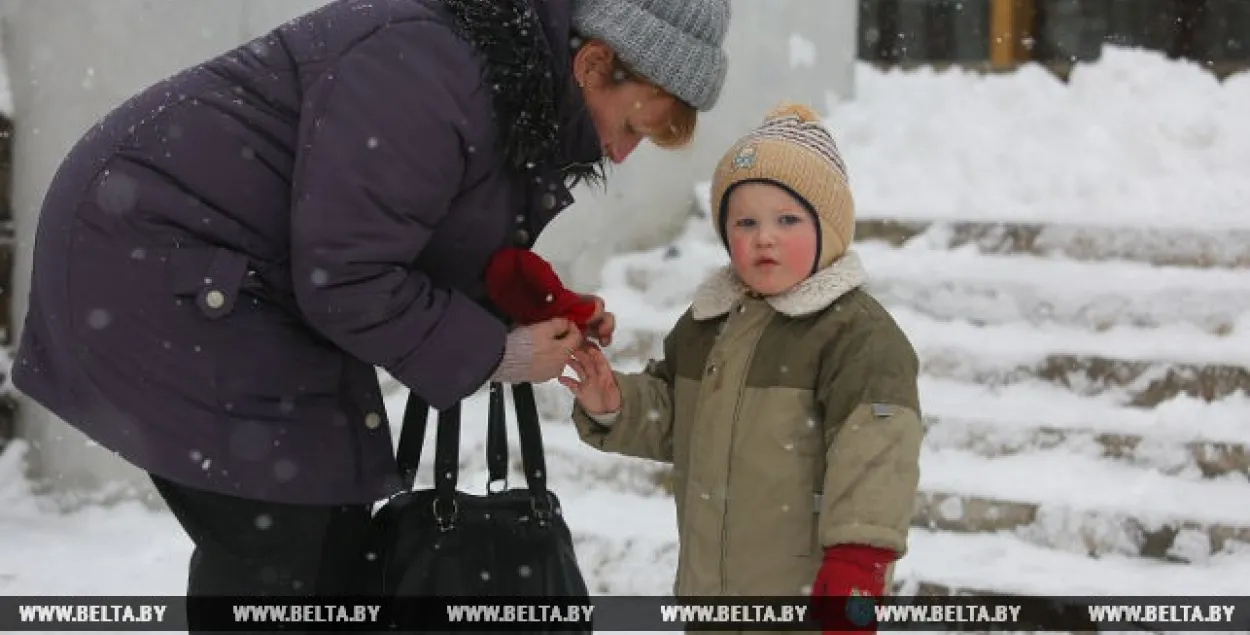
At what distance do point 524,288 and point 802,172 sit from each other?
544mm

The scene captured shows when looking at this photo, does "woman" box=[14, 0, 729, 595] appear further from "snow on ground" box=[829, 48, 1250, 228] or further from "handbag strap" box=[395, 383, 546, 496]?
"snow on ground" box=[829, 48, 1250, 228]

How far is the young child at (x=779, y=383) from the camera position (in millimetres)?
2258

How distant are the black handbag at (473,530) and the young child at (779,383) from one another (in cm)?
25

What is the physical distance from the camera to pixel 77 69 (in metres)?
4.41

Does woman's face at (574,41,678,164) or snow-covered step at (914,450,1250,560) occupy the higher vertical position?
woman's face at (574,41,678,164)

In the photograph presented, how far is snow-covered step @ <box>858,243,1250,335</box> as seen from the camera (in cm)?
460

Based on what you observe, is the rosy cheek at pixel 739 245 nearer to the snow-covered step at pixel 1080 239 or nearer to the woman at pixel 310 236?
the woman at pixel 310 236

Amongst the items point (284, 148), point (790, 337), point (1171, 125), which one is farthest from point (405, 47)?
point (1171, 125)

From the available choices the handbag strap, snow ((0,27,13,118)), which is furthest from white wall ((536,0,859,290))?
the handbag strap

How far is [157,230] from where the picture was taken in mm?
2020

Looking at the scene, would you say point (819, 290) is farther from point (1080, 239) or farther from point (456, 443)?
point (1080, 239)

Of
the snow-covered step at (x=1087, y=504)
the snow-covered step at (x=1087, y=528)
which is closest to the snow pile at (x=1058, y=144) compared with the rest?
the snow-covered step at (x=1087, y=504)

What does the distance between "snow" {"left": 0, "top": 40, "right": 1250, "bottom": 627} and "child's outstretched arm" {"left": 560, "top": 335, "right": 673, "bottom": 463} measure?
147 cm

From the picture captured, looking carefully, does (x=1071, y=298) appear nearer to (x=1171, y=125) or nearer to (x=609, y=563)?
(x=1171, y=125)
